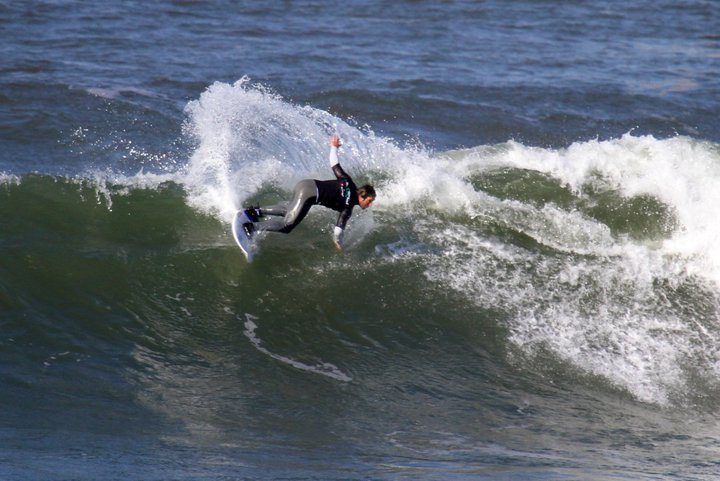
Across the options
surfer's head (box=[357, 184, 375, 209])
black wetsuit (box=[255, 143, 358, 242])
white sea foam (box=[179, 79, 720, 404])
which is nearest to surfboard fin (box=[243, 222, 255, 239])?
black wetsuit (box=[255, 143, 358, 242])

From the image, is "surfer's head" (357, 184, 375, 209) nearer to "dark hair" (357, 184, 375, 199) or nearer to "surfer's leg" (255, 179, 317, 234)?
"dark hair" (357, 184, 375, 199)

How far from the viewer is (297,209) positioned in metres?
10.5

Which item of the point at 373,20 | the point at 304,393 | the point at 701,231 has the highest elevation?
the point at 373,20

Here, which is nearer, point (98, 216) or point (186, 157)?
point (98, 216)

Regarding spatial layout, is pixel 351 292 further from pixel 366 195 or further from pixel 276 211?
pixel 276 211

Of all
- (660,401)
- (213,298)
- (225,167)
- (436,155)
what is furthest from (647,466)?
(436,155)

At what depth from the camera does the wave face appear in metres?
8.14

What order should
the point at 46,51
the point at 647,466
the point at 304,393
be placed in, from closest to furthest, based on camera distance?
1. the point at 647,466
2. the point at 304,393
3. the point at 46,51

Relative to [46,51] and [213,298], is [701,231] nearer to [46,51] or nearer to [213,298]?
[213,298]

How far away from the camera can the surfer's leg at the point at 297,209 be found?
10461 mm

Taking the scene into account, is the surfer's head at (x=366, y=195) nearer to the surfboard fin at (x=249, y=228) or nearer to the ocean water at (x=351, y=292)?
the ocean water at (x=351, y=292)

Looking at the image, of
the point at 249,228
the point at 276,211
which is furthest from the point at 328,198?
the point at 249,228

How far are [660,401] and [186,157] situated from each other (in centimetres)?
839

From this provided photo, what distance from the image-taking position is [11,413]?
7.53 meters
